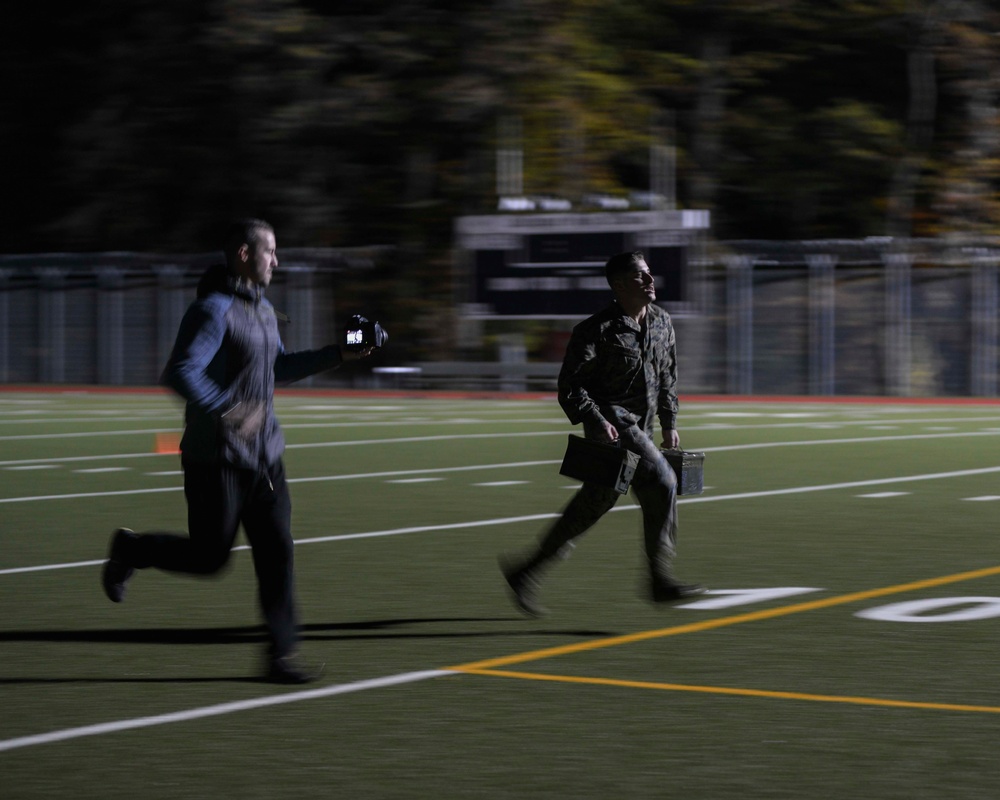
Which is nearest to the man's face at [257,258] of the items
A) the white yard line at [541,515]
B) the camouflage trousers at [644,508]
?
the camouflage trousers at [644,508]

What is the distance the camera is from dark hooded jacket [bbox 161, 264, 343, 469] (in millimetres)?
7816

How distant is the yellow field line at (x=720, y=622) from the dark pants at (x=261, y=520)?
79cm

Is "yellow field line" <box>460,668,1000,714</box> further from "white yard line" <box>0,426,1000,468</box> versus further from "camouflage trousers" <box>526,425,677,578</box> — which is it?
"white yard line" <box>0,426,1000,468</box>

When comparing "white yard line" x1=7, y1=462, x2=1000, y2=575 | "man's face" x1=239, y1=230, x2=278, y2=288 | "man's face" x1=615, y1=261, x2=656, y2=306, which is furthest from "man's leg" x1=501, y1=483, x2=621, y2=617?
"white yard line" x1=7, y1=462, x2=1000, y2=575

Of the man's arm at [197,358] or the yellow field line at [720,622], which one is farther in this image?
the yellow field line at [720,622]

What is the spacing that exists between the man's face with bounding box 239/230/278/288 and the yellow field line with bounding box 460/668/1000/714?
1.73 m

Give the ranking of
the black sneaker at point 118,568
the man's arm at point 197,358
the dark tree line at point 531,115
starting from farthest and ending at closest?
the dark tree line at point 531,115 → the black sneaker at point 118,568 → the man's arm at point 197,358

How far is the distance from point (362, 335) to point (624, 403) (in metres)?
2.15

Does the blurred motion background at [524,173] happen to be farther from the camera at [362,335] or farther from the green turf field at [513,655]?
the camera at [362,335]

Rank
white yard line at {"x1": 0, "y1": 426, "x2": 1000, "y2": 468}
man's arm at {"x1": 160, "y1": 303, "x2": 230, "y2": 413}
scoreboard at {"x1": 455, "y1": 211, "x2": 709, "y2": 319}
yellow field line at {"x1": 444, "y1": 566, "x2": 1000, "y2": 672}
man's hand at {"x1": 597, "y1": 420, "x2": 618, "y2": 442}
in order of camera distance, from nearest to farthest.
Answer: man's arm at {"x1": 160, "y1": 303, "x2": 230, "y2": 413} < yellow field line at {"x1": 444, "y1": 566, "x2": 1000, "y2": 672} < man's hand at {"x1": 597, "y1": 420, "x2": 618, "y2": 442} < white yard line at {"x1": 0, "y1": 426, "x2": 1000, "y2": 468} < scoreboard at {"x1": 455, "y1": 211, "x2": 709, "y2": 319}

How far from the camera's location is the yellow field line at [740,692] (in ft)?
24.7

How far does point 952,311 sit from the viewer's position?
3978 cm

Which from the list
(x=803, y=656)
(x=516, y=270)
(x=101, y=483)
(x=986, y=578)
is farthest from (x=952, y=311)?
(x=803, y=656)

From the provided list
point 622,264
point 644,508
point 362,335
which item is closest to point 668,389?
point 644,508
